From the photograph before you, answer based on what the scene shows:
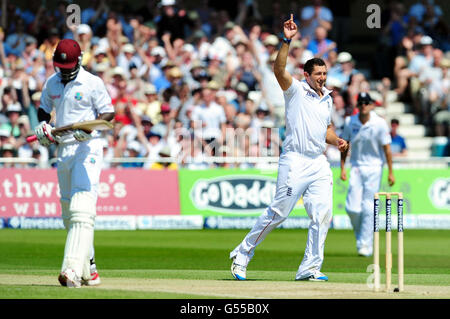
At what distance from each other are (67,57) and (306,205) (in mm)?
3174

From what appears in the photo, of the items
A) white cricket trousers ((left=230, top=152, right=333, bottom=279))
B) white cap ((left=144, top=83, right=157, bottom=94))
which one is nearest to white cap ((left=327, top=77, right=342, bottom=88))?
white cap ((left=144, top=83, right=157, bottom=94))

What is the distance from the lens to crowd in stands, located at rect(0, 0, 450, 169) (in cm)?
2398

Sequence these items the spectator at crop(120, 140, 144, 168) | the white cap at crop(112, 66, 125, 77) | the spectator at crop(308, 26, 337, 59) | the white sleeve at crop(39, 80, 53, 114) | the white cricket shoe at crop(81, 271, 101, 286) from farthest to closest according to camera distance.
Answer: the spectator at crop(308, 26, 337, 59)
the white cap at crop(112, 66, 125, 77)
the spectator at crop(120, 140, 144, 168)
the white sleeve at crop(39, 80, 53, 114)
the white cricket shoe at crop(81, 271, 101, 286)

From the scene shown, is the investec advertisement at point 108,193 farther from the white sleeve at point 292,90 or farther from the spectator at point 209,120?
the white sleeve at point 292,90

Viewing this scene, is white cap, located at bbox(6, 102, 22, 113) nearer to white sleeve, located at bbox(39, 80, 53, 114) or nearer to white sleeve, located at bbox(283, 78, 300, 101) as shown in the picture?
white sleeve, located at bbox(39, 80, 53, 114)

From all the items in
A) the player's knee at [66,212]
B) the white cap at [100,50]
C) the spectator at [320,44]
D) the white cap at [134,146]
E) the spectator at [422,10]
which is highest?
the spectator at [422,10]

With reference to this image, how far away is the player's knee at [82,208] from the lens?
10977 millimetres

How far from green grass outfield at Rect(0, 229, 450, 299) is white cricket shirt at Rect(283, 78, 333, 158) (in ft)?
4.96

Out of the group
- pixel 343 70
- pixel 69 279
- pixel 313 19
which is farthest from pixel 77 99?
pixel 313 19

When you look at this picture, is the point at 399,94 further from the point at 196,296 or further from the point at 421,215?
the point at 196,296

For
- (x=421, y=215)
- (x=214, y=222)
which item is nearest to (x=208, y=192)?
(x=214, y=222)

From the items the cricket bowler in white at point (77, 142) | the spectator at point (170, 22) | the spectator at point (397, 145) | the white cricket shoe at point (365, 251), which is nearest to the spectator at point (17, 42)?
the spectator at point (170, 22)

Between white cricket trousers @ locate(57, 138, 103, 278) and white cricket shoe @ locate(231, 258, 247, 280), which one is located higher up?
white cricket trousers @ locate(57, 138, 103, 278)

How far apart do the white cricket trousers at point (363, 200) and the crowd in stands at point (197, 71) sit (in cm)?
651
